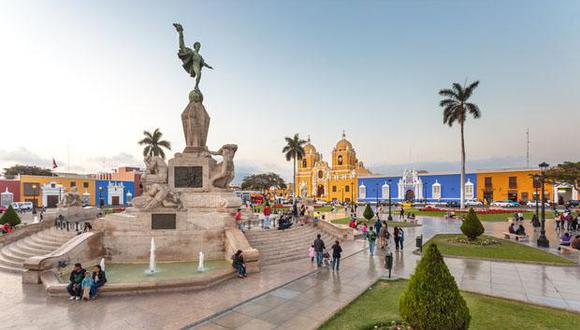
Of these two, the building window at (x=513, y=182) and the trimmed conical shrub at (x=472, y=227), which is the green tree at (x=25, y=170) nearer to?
the trimmed conical shrub at (x=472, y=227)

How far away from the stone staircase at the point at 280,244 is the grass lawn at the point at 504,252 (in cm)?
651

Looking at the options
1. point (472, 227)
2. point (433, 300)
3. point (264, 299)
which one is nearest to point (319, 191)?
point (472, 227)

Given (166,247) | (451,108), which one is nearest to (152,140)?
(166,247)

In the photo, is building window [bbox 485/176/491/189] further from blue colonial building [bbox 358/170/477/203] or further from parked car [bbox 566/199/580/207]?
parked car [bbox 566/199/580/207]

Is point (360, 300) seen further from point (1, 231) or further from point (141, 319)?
point (1, 231)

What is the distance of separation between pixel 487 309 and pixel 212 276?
25.9ft

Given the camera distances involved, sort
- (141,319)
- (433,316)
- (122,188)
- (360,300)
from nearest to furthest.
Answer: (433,316) → (141,319) → (360,300) → (122,188)

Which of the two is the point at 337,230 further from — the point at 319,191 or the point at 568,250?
the point at 319,191

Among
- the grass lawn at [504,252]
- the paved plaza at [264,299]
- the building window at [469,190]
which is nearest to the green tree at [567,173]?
the grass lawn at [504,252]

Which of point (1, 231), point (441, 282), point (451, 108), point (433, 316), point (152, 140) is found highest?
point (451, 108)

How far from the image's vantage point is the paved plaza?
6.55 m

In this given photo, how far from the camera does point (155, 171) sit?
14672mm

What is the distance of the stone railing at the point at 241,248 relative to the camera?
10539 mm

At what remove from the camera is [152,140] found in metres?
43.8
